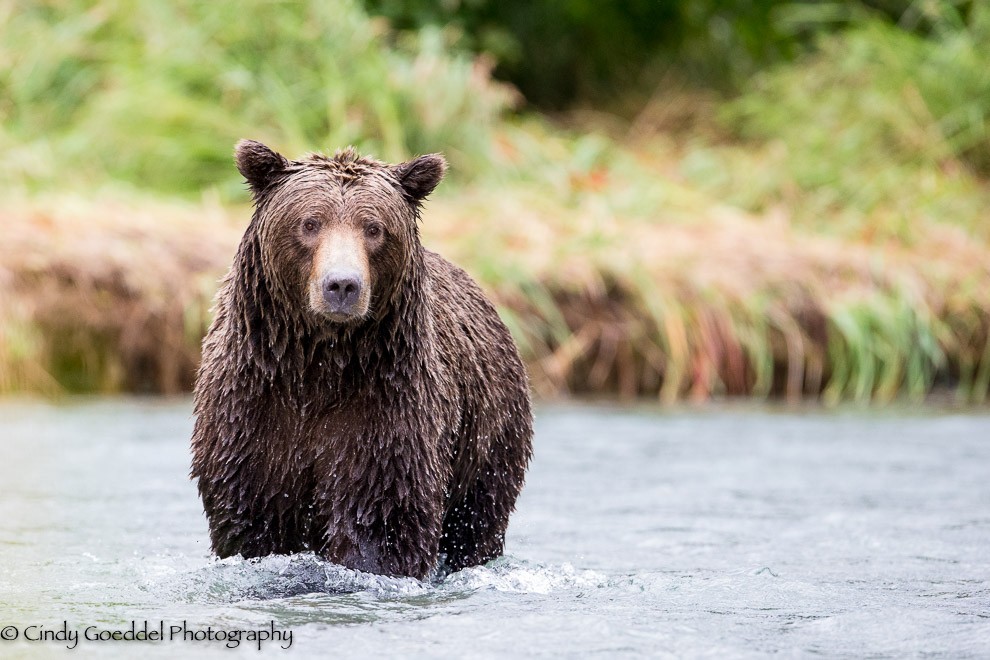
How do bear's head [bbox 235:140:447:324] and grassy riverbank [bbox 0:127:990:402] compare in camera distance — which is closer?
bear's head [bbox 235:140:447:324]

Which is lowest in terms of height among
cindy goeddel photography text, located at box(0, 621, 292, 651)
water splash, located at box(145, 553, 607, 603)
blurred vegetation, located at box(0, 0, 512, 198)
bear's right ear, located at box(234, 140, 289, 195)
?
cindy goeddel photography text, located at box(0, 621, 292, 651)

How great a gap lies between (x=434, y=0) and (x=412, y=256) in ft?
40.8

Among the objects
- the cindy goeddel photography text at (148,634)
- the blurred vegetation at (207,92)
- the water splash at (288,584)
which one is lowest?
the cindy goeddel photography text at (148,634)

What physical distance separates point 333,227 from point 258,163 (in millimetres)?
415

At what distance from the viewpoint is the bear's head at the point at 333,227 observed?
4520 mm

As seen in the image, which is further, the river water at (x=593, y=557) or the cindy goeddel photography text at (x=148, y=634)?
the river water at (x=593, y=557)

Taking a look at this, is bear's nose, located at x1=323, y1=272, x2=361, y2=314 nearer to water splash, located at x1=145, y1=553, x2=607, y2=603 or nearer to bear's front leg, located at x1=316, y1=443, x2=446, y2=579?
bear's front leg, located at x1=316, y1=443, x2=446, y2=579

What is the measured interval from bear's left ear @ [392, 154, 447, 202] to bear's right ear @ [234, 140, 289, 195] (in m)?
0.39

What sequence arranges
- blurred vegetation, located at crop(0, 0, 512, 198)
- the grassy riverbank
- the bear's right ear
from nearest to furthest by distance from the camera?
the bear's right ear < the grassy riverbank < blurred vegetation, located at crop(0, 0, 512, 198)

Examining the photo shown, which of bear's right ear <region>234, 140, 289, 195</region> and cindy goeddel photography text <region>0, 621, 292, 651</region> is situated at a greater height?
bear's right ear <region>234, 140, 289, 195</region>

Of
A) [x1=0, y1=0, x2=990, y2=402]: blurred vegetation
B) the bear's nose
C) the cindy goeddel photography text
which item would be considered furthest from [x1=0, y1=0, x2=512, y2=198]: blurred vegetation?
the cindy goeddel photography text

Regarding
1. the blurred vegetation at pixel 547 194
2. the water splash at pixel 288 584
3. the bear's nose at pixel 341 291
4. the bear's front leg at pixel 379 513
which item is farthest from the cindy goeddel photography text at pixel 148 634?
the blurred vegetation at pixel 547 194

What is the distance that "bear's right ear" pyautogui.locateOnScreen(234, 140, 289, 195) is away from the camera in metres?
4.83

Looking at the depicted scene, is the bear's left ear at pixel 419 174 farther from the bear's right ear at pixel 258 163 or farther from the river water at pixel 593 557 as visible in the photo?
the river water at pixel 593 557
